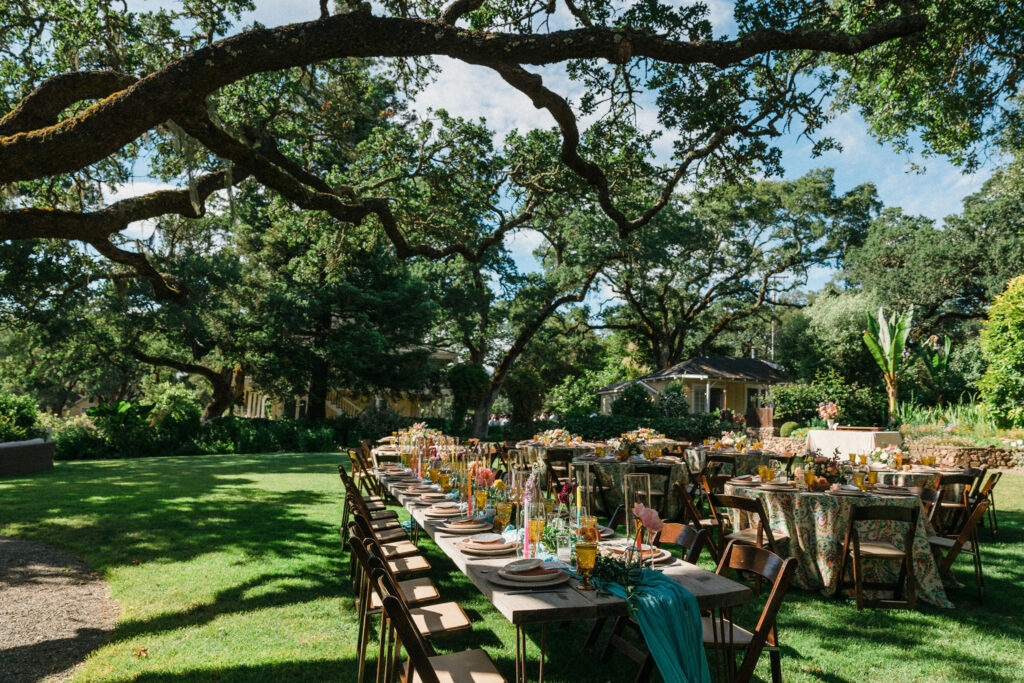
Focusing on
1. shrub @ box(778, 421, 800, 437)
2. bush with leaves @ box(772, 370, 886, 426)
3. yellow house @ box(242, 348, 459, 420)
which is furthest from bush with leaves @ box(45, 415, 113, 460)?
bush with leaves @ box(772, 370, 886, 426)

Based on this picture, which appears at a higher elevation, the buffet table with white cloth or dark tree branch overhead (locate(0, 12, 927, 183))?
dark tree branch overhead (locate(0, 12, 927, 183))

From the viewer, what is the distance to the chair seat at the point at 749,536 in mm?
5680

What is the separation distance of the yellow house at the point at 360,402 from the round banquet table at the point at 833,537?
19919 millimetres

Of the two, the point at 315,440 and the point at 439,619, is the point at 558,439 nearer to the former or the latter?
the point at 439,619

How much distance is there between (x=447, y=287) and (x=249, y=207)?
792 centimetres

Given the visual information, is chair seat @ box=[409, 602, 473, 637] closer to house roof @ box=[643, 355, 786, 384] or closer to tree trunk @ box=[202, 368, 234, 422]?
tree trunk @ box=[202, 368, 234, 422]

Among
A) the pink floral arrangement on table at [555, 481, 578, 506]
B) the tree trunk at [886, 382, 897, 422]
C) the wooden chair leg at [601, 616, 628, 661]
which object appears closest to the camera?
the pink floral arrangement on table at [555, 481, 578, 506]

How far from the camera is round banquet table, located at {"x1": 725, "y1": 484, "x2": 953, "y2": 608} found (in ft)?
17.5

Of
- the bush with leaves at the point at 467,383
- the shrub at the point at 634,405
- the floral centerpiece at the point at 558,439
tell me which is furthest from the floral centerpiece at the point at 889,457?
the bush with leaves at the point at 467,383

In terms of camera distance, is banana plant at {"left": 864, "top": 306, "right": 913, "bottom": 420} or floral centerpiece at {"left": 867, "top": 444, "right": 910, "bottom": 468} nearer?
floral centerpiece at {"left": 867, "top": 444, "right": 910, "bottom": 468}

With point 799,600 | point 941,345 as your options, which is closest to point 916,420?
point 941,345

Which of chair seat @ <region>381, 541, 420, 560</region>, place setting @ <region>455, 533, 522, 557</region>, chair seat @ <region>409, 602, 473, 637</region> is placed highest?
place setting @ <region>455, 533, 522, 557</region>

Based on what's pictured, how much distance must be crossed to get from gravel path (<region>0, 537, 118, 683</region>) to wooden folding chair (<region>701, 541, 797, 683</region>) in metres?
4.01

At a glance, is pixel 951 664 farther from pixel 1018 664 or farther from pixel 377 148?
pixel 377 148
